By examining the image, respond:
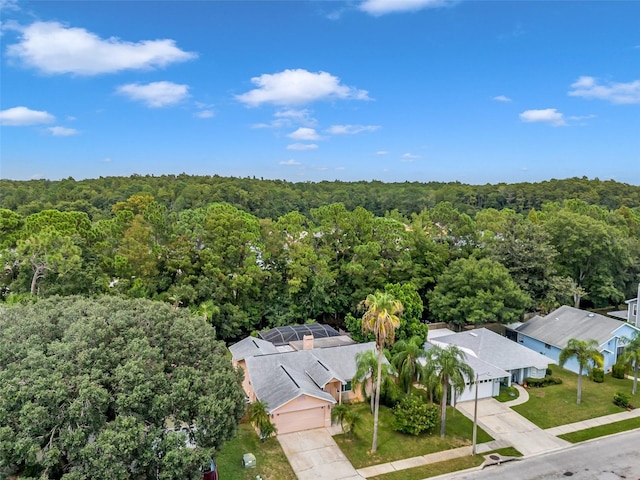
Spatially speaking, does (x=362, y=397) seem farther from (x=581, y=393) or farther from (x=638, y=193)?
(x=638, y=193)

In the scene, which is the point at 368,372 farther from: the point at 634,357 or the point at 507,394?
the point at 634,357

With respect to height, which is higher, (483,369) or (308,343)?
(308,343)

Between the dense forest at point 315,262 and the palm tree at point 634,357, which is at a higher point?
the dense forest at point 315,262

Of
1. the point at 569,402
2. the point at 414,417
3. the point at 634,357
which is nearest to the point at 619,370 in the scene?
the point at 634,357

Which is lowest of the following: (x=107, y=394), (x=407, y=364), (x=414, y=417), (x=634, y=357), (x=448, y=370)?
(x=414, y=417)

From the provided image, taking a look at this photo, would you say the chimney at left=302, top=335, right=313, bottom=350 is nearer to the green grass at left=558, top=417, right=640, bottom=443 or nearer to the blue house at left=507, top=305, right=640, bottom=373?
the green grass at left=558, top=417, right=640, bottom=443

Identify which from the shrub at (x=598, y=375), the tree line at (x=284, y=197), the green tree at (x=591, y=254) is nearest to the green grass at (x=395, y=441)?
the shrub at (x=598, y=375)

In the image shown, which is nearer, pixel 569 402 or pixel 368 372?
pixel 368 372

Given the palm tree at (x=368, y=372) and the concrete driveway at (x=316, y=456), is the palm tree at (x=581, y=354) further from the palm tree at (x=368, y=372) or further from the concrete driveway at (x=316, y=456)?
the concrete driveway at (x=316, y=456)
